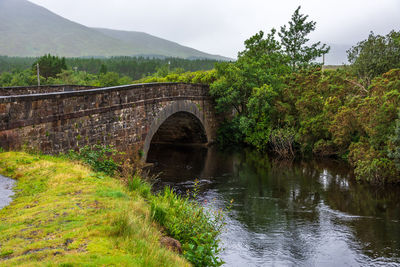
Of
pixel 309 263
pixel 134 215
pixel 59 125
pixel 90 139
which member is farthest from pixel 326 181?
pixel 134 215

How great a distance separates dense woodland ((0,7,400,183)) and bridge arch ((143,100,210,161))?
175 cm

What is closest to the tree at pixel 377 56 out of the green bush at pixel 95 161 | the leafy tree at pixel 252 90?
the leafy tree at pixel 252 90

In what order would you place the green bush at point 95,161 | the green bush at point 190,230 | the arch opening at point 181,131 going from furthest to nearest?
the arch opening at point 181,131 → the green bush at point 95,161 → the green bush at point 190,230

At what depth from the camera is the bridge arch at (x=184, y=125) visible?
75.4 feet

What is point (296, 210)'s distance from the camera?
12.8m

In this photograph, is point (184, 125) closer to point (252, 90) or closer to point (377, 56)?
point (252, 90)

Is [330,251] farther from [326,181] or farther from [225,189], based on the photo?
[326,181]

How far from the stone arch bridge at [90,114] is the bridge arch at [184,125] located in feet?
0.22

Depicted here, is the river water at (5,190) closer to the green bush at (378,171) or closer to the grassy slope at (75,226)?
the grassy slope at (75,226)

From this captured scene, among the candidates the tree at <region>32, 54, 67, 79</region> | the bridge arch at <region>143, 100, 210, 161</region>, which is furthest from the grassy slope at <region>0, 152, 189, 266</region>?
the tree at <region>32, 54, 67, 79</region>

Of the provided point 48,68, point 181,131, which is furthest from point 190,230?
point 48,68

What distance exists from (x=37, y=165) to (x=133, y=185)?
2305 mm

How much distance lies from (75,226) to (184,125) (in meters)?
21.3

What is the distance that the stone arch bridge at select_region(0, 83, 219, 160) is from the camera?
10.3 m
